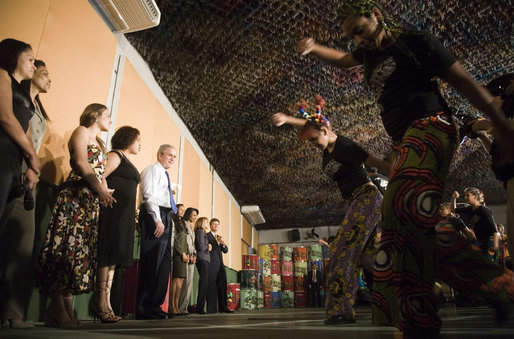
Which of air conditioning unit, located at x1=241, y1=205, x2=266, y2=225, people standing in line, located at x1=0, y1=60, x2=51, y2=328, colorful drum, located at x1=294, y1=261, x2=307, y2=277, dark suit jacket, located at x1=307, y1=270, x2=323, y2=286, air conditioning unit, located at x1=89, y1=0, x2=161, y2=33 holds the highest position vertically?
air conditioning unit, located at x1=89, y1=0, x2=161, y2=33

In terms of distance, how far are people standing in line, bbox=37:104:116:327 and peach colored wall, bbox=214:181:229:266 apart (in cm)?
622

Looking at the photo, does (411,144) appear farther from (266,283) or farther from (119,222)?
(266,283)

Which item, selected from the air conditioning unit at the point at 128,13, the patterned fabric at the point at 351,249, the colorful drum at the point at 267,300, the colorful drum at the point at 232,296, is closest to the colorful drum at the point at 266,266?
the colorful drum at the point at 267,300

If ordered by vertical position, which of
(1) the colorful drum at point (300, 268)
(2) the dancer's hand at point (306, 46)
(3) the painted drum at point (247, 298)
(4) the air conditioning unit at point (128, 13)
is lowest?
(3) the painted drum at point (247, 298)

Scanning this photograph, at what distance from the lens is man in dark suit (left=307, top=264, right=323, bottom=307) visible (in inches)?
422

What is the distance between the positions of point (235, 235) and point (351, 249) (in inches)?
344

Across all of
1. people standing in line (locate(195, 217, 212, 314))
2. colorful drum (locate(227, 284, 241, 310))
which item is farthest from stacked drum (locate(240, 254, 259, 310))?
people standing in line (locate(195, 217, 212, 314))

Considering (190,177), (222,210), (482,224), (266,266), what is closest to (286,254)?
(266,266)

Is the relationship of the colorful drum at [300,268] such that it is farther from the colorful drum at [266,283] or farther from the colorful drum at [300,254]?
the colorful drum at [266,283]

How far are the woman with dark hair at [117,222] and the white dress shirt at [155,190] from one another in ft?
1.37

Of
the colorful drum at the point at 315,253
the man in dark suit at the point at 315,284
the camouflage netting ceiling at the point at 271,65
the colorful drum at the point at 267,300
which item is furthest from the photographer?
the colorful drum at the point at 315,253

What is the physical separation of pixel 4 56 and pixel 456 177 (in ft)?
33.4

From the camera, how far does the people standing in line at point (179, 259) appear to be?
4.34 meters

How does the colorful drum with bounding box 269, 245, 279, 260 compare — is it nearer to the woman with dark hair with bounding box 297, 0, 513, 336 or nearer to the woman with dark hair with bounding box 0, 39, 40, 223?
the woman with dark hair with bounding box 0, 39, 40, 223
